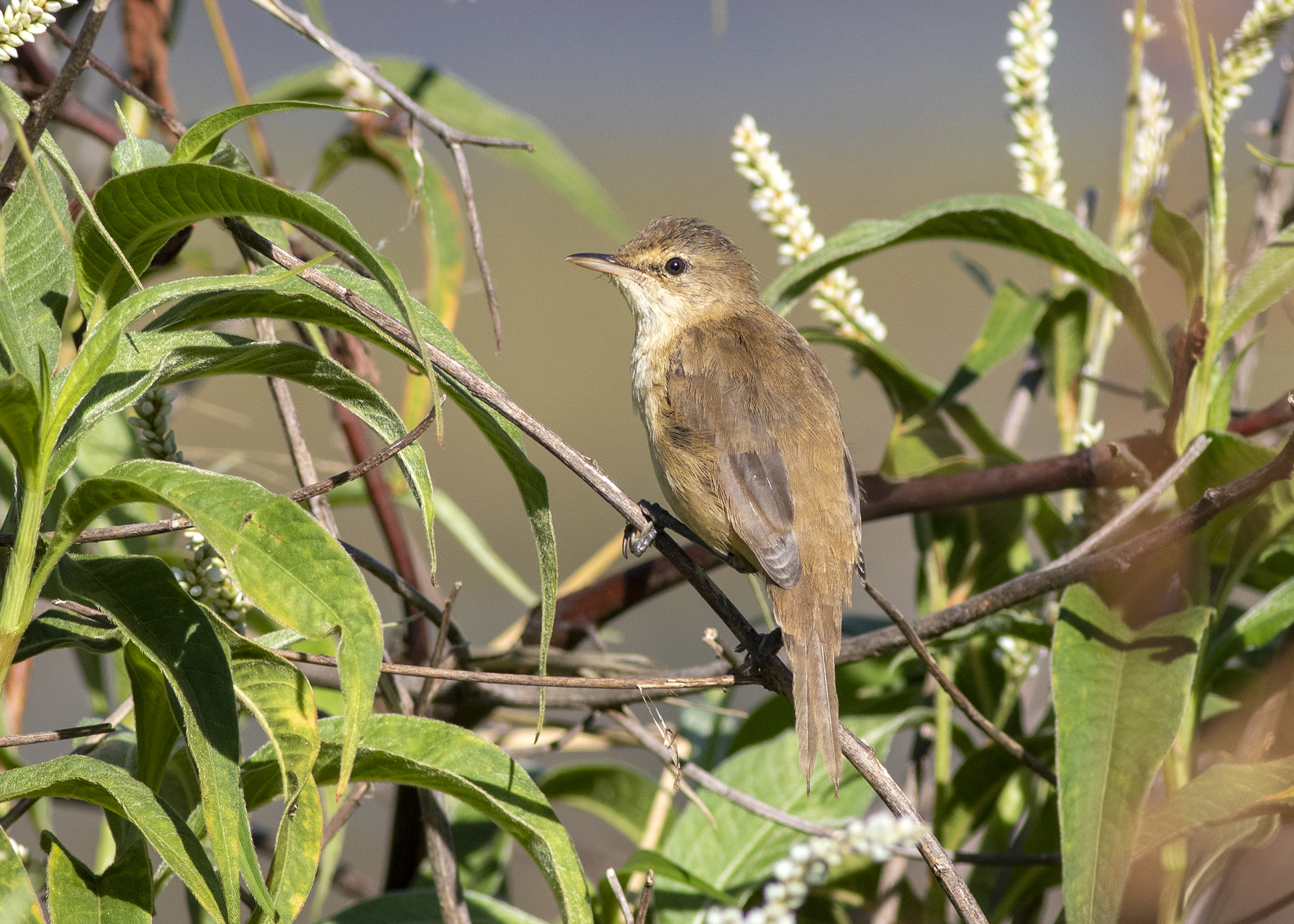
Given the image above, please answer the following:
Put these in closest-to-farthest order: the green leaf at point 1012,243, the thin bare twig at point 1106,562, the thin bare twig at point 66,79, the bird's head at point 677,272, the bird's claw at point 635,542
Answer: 1. the thin bare twig at point 66,79
2. the thin bare twig at point 1106,562
3. the green leaf at point 1012,243
4. the bird's claw at point 635,542
5. the bird's head at point 677,272

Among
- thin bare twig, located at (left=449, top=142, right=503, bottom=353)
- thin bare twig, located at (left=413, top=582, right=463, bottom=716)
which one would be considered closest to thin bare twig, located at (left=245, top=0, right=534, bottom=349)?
thin bare twig, located at (left=449, top=142, right=503, bottom=353)

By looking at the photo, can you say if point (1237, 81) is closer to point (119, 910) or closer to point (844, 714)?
point (844, 714)

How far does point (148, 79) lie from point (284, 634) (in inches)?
56.9

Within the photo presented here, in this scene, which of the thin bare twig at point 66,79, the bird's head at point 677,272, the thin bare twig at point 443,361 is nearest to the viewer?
the thin bare twig at point 66,79

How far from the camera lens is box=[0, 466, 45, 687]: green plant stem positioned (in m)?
1.16

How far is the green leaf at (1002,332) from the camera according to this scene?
7.42 feet

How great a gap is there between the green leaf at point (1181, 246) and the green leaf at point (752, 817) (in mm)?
985

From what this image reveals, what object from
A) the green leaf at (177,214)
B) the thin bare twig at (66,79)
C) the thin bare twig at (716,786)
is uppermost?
the thin bare twig at (66,79)

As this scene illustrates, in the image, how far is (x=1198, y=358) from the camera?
6.20ft

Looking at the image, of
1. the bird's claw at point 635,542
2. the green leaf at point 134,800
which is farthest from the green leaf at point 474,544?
the green leaf at point 134,800

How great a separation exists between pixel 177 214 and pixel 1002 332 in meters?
1.71

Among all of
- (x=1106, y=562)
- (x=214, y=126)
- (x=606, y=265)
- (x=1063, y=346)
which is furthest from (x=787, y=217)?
(x=214, y=126)

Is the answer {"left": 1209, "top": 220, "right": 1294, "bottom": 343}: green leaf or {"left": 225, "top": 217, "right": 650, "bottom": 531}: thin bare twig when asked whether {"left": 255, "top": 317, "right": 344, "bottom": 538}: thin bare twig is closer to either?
{"left": 225, "top": 217, "right": 650, "bottom": 531}: thin bare twig

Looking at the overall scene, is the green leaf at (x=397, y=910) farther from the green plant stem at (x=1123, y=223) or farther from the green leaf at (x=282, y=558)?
the green plant stem at (x=1123, y=223)
